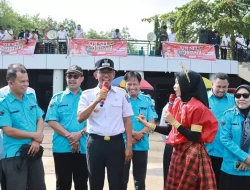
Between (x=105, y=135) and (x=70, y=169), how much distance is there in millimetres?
1109

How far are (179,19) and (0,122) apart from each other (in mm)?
21285

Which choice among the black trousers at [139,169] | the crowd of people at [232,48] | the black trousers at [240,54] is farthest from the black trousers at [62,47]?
the black trousers at [139,169]

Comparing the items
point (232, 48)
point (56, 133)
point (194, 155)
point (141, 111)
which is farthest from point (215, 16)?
point (194, 155)

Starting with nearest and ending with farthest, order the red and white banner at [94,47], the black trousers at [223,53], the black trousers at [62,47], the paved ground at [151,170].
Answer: the paved ground at [151,170]
the red and white banner at [94,47]
the black trousers at [62,47]
the black trousers at [223,53]

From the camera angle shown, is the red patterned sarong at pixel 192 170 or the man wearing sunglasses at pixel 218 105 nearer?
the red patterned sarong at pixel 192 170

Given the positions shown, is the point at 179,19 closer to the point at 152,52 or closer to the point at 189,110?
the point at 152,52

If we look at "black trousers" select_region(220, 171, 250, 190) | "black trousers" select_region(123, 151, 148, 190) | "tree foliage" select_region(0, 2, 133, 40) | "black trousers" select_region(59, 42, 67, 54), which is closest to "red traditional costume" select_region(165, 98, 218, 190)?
"black trousers" select_region(220, 171, 250, 190)

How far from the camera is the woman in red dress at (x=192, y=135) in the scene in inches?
133

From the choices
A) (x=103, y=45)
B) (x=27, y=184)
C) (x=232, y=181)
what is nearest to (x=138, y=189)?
(x=232, y=181)

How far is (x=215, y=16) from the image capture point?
22484mm

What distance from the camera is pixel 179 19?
23.8m

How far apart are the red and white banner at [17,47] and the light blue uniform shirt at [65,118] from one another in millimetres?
13044

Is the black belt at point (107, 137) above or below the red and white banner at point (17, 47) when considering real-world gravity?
below

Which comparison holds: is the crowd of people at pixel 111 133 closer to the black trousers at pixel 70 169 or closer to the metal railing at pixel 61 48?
the black trousers at pixel 70 169
